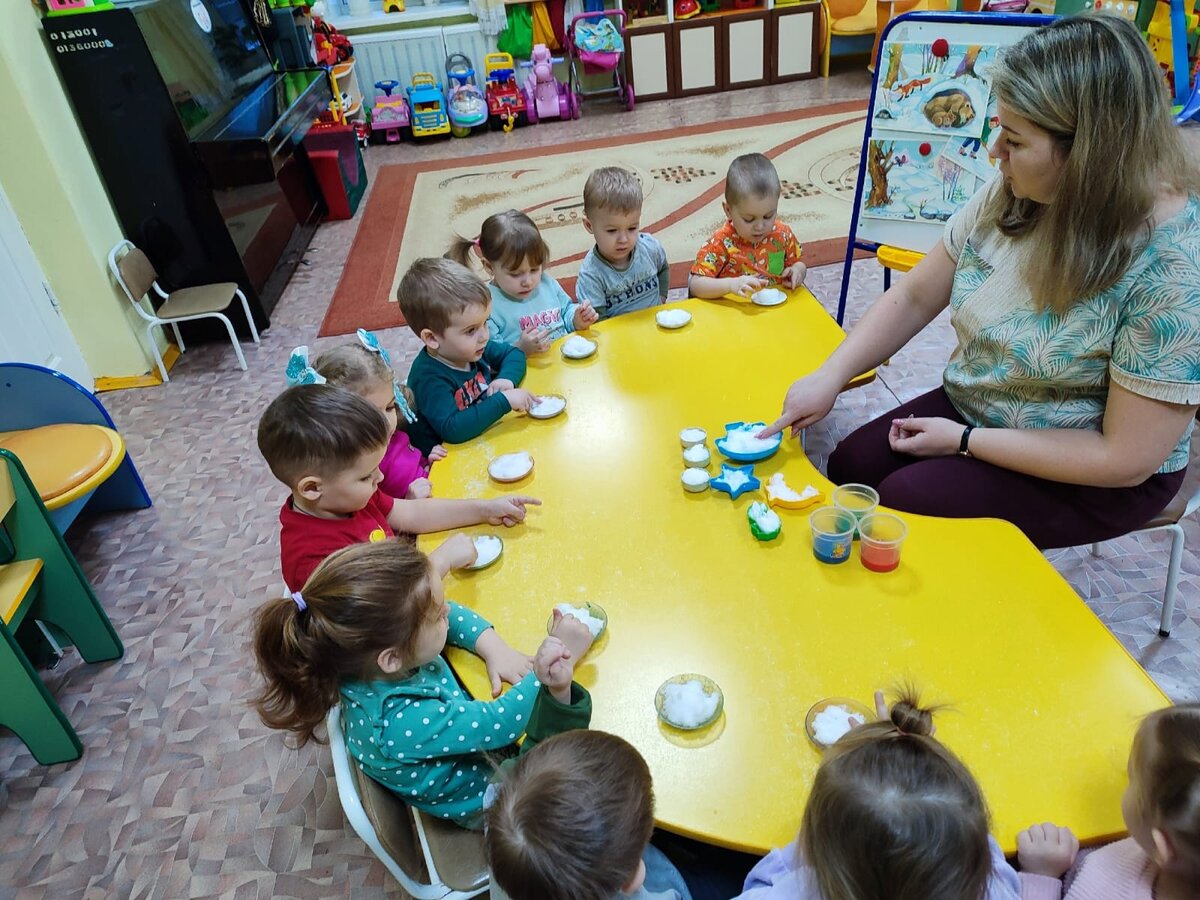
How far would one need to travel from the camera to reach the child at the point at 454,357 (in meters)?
1.73

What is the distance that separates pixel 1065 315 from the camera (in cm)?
139

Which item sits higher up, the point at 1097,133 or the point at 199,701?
the point at 1097,133

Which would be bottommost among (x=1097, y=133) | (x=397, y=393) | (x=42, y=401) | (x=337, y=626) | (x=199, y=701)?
(x=199, y=701)

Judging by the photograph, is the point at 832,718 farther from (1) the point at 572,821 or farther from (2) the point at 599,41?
(2) the point at 599,41

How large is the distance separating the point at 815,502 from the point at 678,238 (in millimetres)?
2919

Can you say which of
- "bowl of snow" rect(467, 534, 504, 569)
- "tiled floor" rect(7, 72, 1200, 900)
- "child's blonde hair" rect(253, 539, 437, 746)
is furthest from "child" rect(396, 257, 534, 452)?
"tiled floor" rect(7, 72, 1200, 900)

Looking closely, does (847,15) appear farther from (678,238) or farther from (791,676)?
(791,676)

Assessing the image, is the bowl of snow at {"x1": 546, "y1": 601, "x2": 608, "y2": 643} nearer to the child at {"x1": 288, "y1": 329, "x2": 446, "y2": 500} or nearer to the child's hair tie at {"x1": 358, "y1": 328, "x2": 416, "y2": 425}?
the child at {"x1": 288, "y1": 329, "x2": 446, "y2": 500}

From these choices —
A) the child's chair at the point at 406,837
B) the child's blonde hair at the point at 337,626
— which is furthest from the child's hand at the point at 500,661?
the child's chair at the point at 406,837

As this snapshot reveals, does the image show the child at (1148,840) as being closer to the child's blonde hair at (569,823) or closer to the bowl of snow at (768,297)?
the child's blonde hair at (569,823)

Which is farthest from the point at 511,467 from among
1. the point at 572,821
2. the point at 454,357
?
the point at 572,821

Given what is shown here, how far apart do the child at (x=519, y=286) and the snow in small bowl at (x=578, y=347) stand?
6 cm

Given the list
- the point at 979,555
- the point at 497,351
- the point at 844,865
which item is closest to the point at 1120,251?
the point at 979,555

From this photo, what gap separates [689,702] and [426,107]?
5912mm
